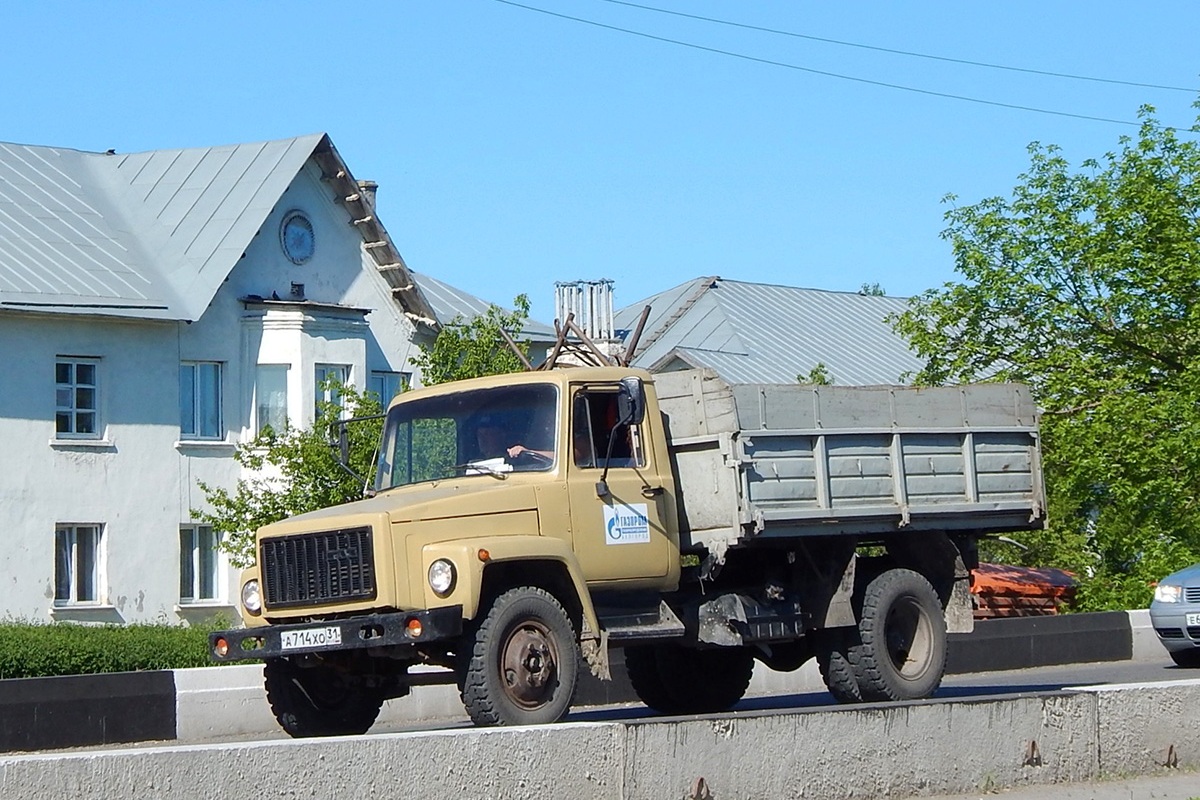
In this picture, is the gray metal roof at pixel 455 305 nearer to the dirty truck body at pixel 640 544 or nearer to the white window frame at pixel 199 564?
the white window frame at pixel 199 564

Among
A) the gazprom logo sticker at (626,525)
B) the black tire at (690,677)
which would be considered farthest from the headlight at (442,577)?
the black tire at (690,677)

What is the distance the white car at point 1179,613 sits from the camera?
63.3 ft

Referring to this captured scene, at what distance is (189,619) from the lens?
1346 inches

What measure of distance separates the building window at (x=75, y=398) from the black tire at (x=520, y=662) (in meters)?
23.5

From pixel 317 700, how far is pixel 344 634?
1.25m

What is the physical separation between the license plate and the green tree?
13.9 metres

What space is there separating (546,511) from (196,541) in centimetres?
2432

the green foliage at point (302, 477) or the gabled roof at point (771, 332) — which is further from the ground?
the gabled roof at point (771, 332)

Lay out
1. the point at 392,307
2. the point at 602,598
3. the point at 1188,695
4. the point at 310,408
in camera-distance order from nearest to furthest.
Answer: the point at 1188,695 < the point at 602,598 < the point at 310,408 < the point at 392,307

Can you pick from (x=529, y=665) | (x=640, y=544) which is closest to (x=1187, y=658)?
(x=640, y=544)

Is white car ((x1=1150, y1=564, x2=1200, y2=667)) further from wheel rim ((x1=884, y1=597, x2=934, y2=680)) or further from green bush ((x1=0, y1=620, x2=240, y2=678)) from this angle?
green bush ((x1=0, y1=620, x2=240, y2=678))

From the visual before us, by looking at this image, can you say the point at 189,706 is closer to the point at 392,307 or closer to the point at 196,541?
the point at 196,541

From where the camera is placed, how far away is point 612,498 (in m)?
12.3

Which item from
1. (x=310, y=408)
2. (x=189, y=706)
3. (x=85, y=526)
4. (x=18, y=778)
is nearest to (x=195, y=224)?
(x=310, y=408)
